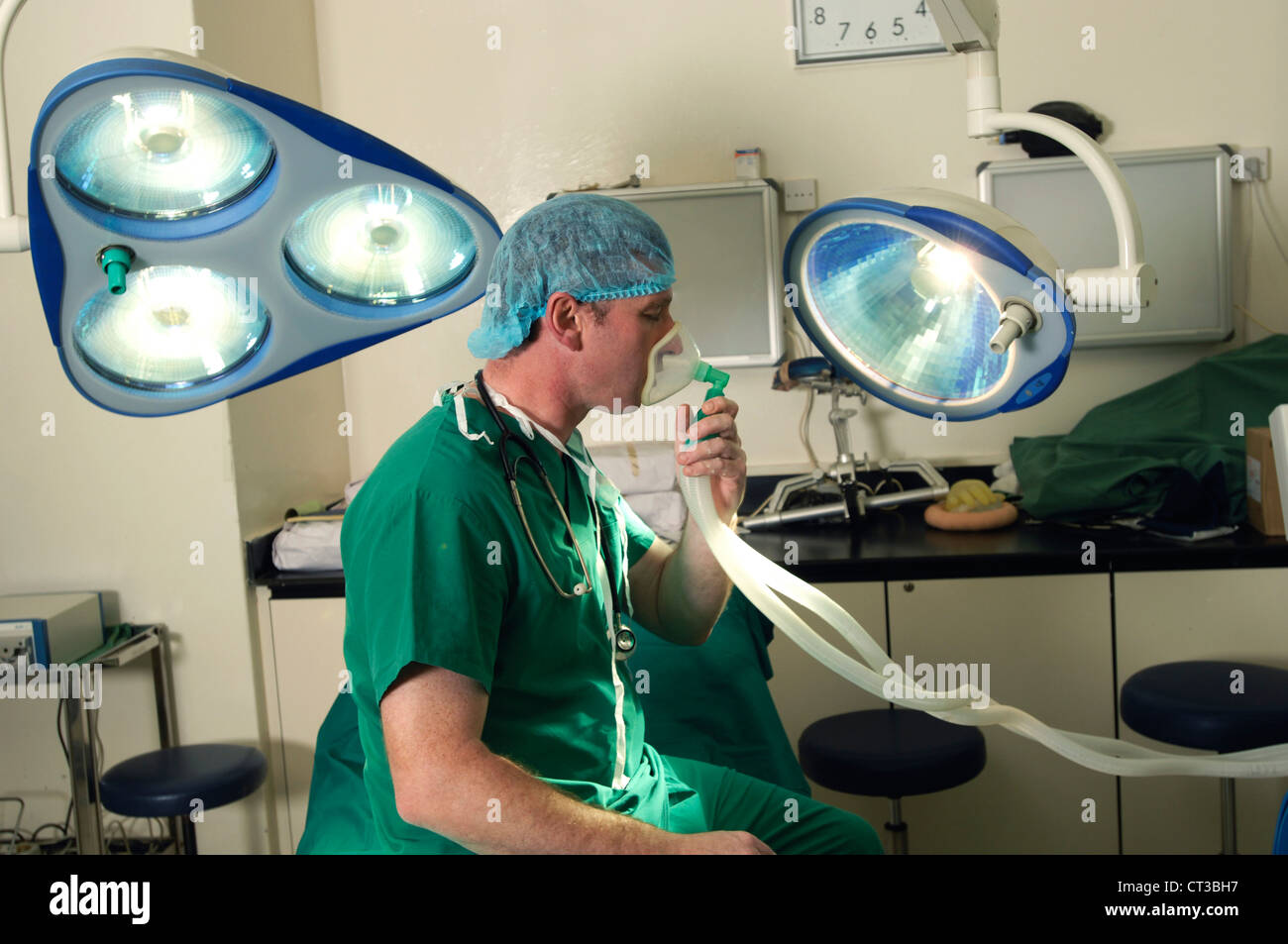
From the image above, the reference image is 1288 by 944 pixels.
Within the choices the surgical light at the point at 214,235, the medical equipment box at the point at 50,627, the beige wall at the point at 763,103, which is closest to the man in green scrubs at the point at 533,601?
the surgical light at the point at 214,235

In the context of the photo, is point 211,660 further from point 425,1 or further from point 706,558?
point 425,1

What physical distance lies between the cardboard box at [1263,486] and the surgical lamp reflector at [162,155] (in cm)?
210

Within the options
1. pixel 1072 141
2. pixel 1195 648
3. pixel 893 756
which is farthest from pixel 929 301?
pixel 1195 648

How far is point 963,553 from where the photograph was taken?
8.11 ft

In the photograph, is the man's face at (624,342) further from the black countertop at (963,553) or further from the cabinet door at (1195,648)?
the cabinet door at (1195,648)

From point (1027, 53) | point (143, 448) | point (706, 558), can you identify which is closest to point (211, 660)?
point (143, 448)

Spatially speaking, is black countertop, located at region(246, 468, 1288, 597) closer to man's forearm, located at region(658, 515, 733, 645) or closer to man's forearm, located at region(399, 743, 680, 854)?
man's forearm, located at region(658, 515, 733, 645)

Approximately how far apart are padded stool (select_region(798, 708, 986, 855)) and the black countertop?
358 mm

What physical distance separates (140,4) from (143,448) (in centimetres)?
93

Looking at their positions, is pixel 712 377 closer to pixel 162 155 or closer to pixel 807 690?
pixel 162 155

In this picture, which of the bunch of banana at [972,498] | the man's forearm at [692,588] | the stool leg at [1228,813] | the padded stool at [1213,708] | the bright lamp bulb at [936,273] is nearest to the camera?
the bright lamp bulb at [936,273]

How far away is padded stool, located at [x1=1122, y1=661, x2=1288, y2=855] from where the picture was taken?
6.77 ft

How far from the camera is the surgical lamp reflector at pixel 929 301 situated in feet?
3.39

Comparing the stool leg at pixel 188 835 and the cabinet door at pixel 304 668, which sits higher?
the cabinet door at pixel 304 668
